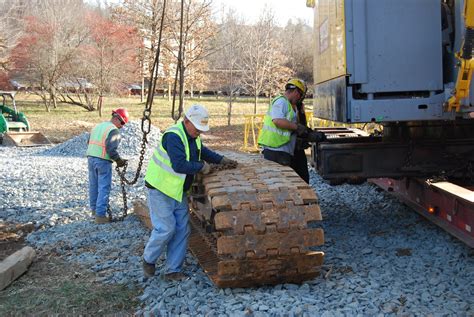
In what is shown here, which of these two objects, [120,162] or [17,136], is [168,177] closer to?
[120,162]

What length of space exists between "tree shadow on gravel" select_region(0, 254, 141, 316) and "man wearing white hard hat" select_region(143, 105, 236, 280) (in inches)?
18.4

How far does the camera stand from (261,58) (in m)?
27.9

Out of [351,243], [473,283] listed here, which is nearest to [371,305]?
[473,283]

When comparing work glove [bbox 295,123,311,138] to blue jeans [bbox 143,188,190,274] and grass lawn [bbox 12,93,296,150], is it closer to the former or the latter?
blue jeans [bbox 143,188,190,274]

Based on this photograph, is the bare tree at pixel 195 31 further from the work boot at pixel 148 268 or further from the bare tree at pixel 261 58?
the work boot at pixel 148 268

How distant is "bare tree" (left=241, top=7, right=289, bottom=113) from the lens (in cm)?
2739

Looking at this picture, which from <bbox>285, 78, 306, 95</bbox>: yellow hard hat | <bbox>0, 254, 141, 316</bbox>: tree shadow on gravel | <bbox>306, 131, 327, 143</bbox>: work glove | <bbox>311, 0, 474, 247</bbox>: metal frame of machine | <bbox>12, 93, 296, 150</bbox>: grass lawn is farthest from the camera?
<bbox>12, 93, 296, 150</bbox>: grass lawn

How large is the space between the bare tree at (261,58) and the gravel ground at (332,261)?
58.1 ft

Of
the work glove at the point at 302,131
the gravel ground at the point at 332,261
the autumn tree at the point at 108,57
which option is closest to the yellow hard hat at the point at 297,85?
the work glove at the point at 302,131

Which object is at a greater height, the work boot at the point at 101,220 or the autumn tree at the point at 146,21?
the autumn tree at the point at 146,21

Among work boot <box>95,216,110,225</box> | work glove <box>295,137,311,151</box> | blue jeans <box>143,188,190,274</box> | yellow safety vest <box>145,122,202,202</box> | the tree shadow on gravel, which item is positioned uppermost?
work glove <box>295,137,311,151</box>

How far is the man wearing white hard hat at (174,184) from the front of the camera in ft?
16.2

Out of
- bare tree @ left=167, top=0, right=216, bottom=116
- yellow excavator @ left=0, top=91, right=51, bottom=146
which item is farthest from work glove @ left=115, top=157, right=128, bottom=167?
bare tree @ left=167, top=0, right=216, bottom=116

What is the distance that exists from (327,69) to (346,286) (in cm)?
271
